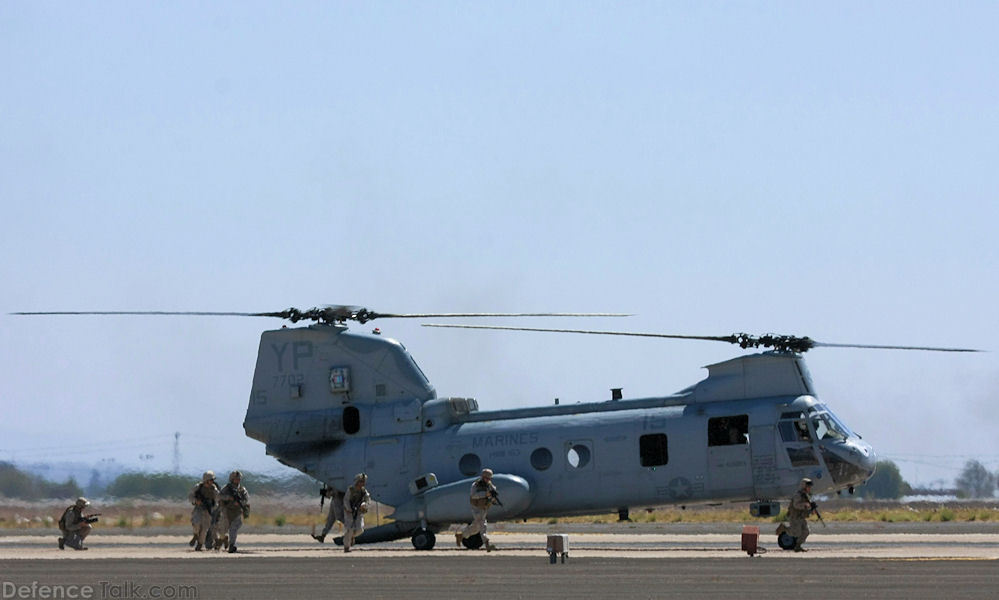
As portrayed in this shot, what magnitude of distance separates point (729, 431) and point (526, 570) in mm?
7998

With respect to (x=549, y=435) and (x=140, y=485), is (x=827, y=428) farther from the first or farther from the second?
(x=140, y=485)

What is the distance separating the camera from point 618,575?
21422 millimetres

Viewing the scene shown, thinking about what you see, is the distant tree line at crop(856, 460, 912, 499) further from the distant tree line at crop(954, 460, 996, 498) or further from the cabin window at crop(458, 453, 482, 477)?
the cabin window at crop(458, 453, 482, 477)

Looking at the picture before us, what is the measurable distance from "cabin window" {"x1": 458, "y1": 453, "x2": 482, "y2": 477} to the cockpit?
19.6ft

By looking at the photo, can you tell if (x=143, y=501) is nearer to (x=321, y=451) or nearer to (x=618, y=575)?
(x=321, y=451)

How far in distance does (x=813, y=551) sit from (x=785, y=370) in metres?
4.07

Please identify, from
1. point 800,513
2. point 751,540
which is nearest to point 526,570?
point 751,540

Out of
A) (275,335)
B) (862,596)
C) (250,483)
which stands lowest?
(862,596)

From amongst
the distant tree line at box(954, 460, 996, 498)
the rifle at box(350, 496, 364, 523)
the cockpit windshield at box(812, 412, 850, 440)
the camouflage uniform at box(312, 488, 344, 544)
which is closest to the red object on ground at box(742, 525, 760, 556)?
the cockpit windshield at box(812, 412, 850, 440)

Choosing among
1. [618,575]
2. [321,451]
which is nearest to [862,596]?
[618,575]

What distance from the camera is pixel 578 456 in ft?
99.5

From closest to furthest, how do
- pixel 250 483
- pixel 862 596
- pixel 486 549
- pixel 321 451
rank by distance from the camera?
pixel 862 596, pixel 486 549, pixel 321 451, pixel 250 483

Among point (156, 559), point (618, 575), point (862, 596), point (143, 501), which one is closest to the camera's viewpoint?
point (862, 596)

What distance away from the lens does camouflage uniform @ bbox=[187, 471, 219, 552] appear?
30.8 metres
